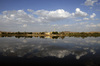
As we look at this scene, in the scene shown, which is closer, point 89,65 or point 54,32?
point 89,65

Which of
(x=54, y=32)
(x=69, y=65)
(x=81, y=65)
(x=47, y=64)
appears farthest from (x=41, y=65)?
(x=54, y=32)

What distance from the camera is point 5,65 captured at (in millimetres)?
8406

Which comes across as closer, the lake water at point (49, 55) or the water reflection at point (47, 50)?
the lake water at point (49, 55)

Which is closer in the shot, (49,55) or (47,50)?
(49,55)

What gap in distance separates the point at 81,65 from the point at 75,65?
0.57m

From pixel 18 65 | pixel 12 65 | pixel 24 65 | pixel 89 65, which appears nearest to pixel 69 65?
pixel 89 65

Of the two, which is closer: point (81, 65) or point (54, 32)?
point (81, 65)

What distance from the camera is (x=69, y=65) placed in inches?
341

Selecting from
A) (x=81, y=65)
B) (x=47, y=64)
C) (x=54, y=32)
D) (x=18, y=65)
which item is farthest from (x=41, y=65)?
(x=54, y=32)

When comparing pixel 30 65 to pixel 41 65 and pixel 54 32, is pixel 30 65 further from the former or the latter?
pixel 54 32

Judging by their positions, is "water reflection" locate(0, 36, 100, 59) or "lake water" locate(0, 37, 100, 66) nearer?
"lake water" locate(0, 37, 100, 66)

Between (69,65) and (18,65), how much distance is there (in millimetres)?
4801

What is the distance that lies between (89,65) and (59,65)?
2.85 metres

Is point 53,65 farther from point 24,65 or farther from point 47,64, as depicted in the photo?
point 24,65
